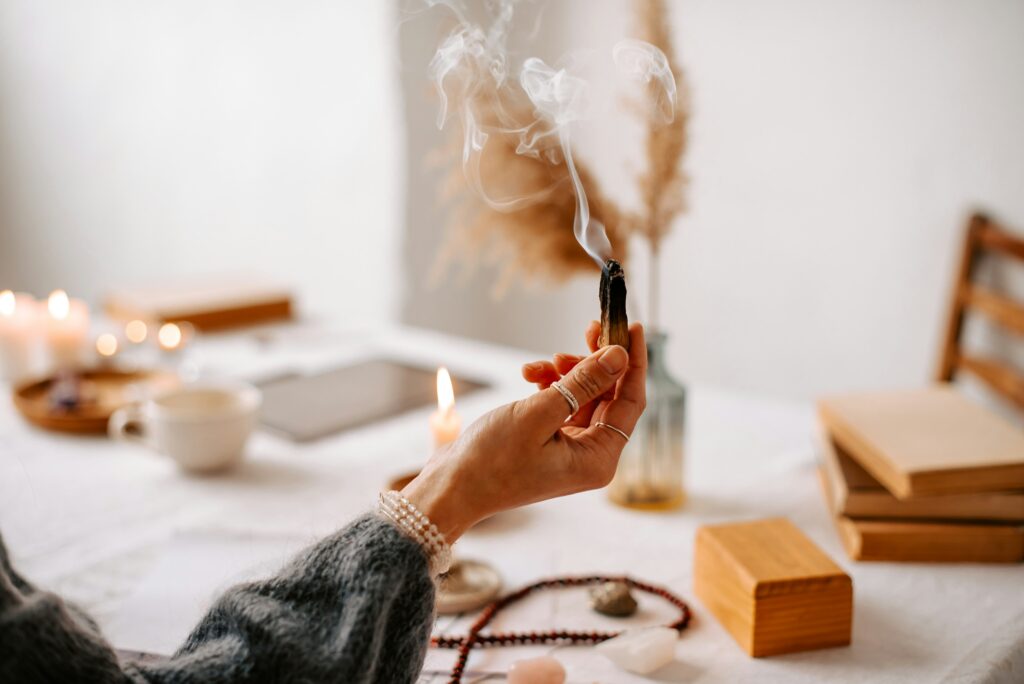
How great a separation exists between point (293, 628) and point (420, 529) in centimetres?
12

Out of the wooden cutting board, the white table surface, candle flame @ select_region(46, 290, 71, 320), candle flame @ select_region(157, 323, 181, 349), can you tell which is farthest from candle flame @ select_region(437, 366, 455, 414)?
candle flame @ select_region(46, 290, 71, 320)

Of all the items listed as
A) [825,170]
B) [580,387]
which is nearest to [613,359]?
[580,387]

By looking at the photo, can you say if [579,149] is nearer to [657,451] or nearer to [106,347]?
[657,451]

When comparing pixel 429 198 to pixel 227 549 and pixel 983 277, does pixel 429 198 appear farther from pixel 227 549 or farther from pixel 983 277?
pixel 227 549

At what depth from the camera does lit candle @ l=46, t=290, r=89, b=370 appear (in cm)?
180

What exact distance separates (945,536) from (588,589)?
16.3 inches

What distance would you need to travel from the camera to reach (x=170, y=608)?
3.34ft

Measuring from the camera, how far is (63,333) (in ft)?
5.93

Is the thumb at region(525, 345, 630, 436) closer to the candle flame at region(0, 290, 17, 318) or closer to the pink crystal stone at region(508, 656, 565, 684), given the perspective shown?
the pink crystal stone at region(508, 656, 565, 684)

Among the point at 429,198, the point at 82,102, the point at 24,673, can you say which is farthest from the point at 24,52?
the point at 24,673

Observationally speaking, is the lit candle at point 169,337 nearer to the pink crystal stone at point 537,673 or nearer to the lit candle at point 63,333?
the lit candle at point 63,333

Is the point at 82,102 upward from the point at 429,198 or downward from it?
upward

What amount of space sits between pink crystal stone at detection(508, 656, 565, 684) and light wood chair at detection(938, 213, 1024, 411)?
55.7 inches

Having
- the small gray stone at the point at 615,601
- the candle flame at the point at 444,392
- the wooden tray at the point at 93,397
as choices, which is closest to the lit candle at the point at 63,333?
the wooden tray at the point at 93,397
